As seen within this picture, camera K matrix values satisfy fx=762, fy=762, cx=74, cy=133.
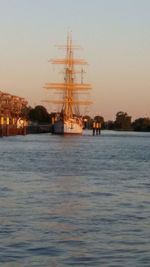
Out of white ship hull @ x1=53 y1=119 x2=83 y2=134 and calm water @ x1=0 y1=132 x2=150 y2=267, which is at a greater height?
white ship hull @ x1=53 y1=119 x2=83 y2=134

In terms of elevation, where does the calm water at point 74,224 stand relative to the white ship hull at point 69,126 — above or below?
below

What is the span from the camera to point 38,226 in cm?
2275

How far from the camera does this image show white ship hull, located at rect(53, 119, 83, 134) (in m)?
192

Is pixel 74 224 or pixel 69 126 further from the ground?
pixel 69 126

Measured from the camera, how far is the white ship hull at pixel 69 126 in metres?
192

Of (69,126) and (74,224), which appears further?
(69,126)

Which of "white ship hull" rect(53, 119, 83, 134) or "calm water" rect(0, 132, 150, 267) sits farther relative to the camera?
"white ship hull" rect(53, 119, 83, 134)

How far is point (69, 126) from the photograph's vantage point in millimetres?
192625

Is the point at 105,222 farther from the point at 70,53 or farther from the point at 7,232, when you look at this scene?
the point at 70,53

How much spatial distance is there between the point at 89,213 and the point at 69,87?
16056 centimetres

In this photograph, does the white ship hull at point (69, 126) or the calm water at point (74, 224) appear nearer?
the calm water at point (74, 224)

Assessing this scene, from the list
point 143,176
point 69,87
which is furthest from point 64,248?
point 69,87

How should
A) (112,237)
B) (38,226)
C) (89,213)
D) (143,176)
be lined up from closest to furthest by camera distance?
(112,237), (38,226), (89,213), (143,176)

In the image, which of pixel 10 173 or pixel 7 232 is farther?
pixel 10 173
